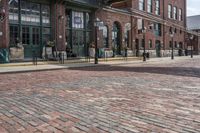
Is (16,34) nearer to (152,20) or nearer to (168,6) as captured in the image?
(152,20)

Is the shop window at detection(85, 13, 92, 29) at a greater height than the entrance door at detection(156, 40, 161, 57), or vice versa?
the shop window at detection(85, 13, 92, 29)

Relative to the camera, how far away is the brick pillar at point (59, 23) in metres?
29.1

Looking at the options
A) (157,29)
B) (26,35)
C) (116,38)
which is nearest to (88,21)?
(116,38)

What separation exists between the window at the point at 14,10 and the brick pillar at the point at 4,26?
0.96 meters

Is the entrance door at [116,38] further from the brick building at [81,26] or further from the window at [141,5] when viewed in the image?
the window at [141,5]

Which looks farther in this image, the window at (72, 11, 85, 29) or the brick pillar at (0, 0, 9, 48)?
the window at (72, 11, 85, 29)

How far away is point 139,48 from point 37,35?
715 inches

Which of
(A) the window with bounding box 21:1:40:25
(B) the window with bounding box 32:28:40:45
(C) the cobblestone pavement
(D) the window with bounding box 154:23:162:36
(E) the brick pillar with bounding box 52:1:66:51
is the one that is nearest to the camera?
(C) the cobblestone pavement

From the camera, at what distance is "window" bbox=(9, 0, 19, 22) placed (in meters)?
25.7

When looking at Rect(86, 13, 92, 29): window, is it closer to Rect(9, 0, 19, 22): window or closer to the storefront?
Answer: the storefront

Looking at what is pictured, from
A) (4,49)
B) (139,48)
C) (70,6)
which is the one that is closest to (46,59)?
(4,49)

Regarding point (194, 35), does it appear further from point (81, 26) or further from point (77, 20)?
point (77, 20)

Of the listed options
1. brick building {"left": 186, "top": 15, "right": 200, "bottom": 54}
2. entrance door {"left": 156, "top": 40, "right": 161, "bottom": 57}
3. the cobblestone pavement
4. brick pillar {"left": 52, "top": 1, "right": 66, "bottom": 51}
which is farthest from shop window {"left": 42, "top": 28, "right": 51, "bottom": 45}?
brick building {"left": 186, "top": 15, "right": 200, "bottom": 54}

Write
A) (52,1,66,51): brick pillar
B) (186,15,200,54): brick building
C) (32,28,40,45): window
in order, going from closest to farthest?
(32,28,40,45): window
(52,1,66,51): brick pillar
(186,15,200,54): brick building
